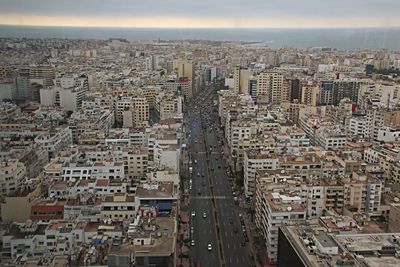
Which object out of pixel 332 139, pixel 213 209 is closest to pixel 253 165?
pixel 213 209

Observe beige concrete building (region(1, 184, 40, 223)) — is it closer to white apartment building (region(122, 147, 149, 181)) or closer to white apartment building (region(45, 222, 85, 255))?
white apartment building (region(45, 222, 85, 255))

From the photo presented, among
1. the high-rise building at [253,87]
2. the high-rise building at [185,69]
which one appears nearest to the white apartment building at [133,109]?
the high-rise building at [253,87]

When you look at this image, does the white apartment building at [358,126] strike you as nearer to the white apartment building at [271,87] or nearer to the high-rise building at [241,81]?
the white apartment building at [271,87]

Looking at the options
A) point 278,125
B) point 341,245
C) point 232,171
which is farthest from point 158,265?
point 278,125

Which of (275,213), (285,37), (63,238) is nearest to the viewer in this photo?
(63,238)

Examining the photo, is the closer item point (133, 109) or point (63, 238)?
point (63, 238)

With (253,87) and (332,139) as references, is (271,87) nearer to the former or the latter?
(253,87)
